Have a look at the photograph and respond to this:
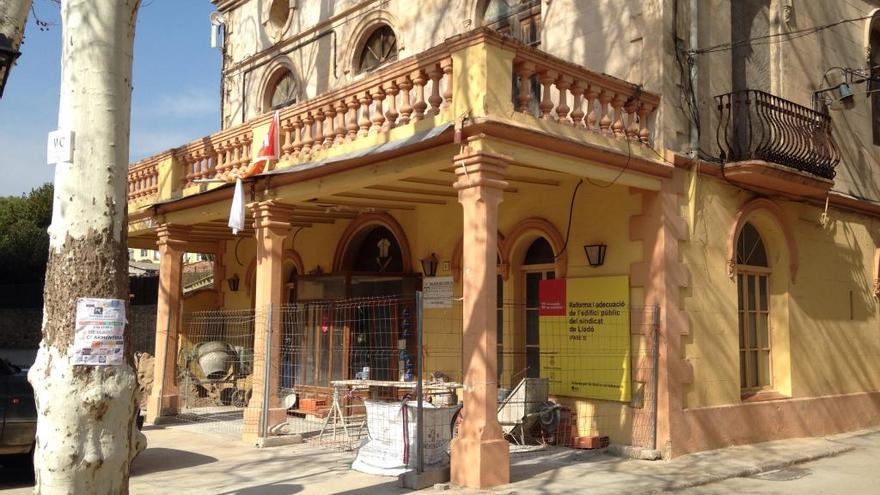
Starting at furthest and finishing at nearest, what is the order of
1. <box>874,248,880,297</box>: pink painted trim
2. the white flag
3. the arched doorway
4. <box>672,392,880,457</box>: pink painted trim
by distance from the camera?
1. <box>874,248,880,297</box>: pink painted trim
2. the arched doorway
3. the white flag
4. <box>672,392,880,457</box>: pink painted trim

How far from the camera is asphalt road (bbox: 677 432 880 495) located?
324 inches

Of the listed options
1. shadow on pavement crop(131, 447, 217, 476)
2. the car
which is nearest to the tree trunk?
the car

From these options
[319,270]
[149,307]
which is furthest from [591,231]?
[149,307]

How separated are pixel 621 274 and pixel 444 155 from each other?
2.97m

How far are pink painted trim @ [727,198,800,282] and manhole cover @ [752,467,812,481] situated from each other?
2.60 m

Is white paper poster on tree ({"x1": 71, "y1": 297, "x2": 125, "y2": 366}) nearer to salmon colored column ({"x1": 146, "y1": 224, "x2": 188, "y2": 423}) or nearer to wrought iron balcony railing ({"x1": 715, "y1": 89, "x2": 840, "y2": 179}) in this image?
wrought iron balcony railing ({"x1": 715, "y1": 89, "x2": 840, "y2": 179})

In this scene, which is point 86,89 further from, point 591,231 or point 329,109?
point 591,231

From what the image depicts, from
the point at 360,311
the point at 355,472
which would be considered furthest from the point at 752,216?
the point at 355,472

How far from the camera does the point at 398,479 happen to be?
8180 mm

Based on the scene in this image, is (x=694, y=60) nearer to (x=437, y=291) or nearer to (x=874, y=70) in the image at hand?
(x=437, y=291)

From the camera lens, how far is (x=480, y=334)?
8.05 m

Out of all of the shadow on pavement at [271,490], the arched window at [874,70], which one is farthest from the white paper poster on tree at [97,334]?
the arched window at [874,70]

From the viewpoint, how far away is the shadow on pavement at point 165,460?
361 inches

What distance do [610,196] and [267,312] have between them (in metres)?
4.64
